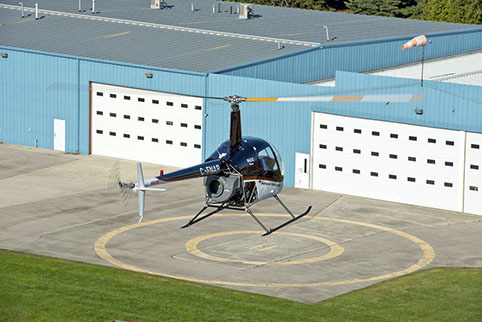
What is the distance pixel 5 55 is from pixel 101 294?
960 inches

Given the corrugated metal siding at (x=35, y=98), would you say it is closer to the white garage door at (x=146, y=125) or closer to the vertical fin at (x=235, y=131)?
the white garage door at (x=146, y=125)

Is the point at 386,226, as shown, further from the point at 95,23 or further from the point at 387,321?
the point at 95,23

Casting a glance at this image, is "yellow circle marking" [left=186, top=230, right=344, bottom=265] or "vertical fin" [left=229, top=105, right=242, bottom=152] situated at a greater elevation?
"vertical fin" [left=229, top=105, right=242, bottom=152]

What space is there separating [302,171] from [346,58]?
11.2 meters

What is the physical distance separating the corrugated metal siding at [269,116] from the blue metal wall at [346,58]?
1557mm

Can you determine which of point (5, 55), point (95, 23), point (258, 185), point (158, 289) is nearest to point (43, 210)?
point (258, 185)

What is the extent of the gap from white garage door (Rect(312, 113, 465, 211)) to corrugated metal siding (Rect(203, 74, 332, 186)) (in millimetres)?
721

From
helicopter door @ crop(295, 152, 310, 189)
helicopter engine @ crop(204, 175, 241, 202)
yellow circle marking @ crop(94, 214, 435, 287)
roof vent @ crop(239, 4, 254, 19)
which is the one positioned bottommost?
yellow circle marking @ crop(94, 214, 435, 287)

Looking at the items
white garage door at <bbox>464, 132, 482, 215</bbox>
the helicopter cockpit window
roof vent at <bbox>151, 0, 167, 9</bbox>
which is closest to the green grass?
the helicopter cockpit window

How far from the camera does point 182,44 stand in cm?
4712

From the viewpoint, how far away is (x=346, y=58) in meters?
48.0

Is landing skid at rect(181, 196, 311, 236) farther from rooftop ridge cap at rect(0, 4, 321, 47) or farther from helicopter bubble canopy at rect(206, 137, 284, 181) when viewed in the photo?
rooftop ridge cap at rect(0, 4, 321, 47)

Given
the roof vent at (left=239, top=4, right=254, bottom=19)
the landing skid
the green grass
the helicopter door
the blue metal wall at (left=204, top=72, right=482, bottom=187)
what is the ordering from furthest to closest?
the roof vent at (left=239, top=4, right=254, bottom=19)
the helicopter door
the blue metal wall at (left=204, top=72, right=482, bottom=187)
the landing skid
the green grass

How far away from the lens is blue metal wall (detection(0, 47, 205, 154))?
1678 inches
